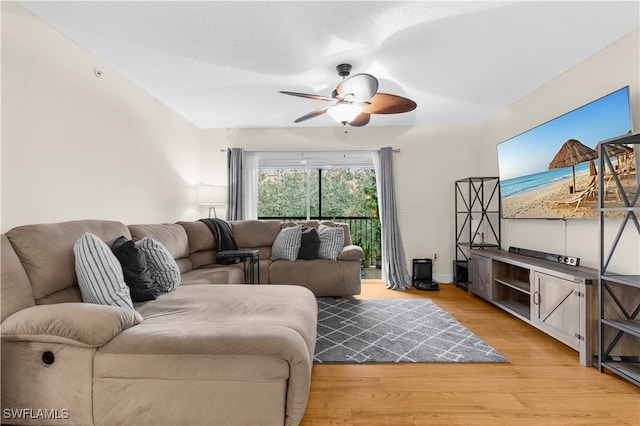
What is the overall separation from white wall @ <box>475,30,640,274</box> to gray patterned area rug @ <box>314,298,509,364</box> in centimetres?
123

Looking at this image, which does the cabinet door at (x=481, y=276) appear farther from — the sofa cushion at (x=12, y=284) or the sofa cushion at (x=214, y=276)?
the sofa cushion at (x=12, y=284)

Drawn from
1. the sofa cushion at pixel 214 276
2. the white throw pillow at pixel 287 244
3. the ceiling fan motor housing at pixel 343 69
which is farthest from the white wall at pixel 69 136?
the ceiling fan motor housing at pixel 343 69

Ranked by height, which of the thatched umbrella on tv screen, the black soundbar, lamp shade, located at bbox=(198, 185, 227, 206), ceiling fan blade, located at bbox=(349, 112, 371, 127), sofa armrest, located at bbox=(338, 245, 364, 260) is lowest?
sofa armrest, located at bbox=(338, 245, 364, 260)

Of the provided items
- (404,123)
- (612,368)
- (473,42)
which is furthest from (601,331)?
(404,123)

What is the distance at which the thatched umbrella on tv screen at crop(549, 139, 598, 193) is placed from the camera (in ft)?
8.28

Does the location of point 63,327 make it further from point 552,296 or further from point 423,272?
point 423,272

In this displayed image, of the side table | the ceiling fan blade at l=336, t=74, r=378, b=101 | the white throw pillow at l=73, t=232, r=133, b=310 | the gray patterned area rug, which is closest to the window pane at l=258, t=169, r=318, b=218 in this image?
the side table

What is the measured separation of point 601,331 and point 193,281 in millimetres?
3159

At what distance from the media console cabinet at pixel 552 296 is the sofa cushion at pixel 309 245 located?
79.1 inches

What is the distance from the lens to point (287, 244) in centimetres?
403

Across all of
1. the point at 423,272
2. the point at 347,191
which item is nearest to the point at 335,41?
the point at 347,191

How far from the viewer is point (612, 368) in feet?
6.63

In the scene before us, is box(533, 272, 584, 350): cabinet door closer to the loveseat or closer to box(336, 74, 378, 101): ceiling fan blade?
the loveseat

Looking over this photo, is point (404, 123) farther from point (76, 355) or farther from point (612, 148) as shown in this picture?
point (76, 355)
